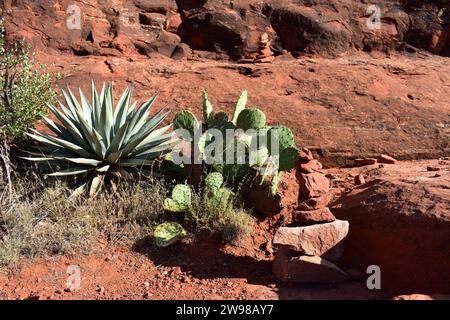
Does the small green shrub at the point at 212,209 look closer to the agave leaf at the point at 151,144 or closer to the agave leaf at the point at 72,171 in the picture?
the agave leaf at the point at 151,144

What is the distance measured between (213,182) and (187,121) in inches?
32.1

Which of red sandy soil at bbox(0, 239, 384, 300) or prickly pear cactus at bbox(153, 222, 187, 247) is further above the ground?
prickly pear cactus at bbox(153, 222, 187, 247)

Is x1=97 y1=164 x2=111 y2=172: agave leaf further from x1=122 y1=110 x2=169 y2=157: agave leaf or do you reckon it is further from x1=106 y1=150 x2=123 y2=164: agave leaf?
x1=122 y1=110 x2=169 y2=157: agave leaf

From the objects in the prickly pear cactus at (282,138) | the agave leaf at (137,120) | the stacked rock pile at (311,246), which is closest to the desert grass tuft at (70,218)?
the agave leaf at (137,120)

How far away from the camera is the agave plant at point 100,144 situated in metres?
5.24

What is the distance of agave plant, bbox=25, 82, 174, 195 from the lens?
5.24 meters

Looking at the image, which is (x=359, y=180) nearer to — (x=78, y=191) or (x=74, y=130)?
(x=78, y=191)

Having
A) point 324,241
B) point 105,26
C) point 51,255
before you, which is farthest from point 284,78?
point 51,255

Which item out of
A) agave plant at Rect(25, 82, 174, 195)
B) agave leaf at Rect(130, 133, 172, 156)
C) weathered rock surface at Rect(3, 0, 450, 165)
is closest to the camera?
agave plant at Rect(25, 82, 174, 195)

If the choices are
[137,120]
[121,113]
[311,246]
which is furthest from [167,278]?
[121,113]

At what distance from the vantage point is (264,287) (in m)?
4.11

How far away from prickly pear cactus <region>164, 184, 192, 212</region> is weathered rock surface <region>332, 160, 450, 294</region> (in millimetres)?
1296

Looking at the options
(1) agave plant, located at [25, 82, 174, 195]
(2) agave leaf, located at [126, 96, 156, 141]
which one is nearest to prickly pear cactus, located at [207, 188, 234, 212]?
(1) agave plant, located at [25, 82, 174, 195]

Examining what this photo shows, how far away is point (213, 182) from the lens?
16.2 feet
